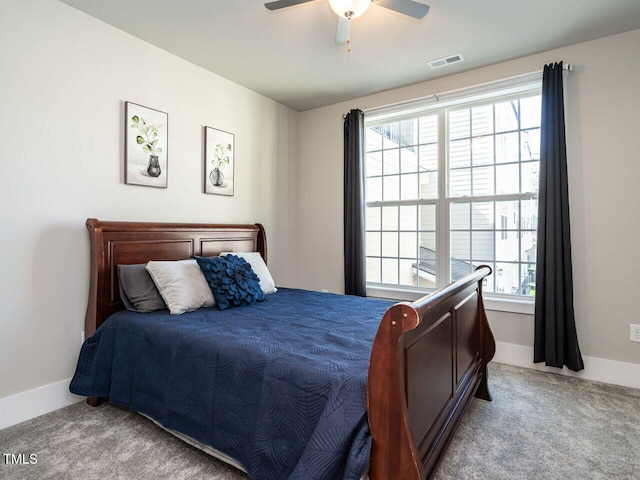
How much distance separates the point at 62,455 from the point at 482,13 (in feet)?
11.8

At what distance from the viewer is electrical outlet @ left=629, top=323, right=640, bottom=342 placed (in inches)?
103

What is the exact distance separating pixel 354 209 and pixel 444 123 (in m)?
1.22

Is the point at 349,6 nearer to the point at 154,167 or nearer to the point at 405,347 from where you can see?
the point at 405,347

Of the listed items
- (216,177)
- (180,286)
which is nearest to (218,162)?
(216,177)

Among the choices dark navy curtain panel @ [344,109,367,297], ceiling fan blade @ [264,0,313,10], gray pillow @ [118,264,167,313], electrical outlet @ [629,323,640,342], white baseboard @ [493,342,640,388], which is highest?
ceiling fan blade @ [264,0,313,10]

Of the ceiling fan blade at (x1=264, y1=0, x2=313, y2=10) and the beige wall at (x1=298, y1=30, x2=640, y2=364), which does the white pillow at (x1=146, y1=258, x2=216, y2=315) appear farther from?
the beige wall at (x1=298, y1=30, x2=640, y2=364)

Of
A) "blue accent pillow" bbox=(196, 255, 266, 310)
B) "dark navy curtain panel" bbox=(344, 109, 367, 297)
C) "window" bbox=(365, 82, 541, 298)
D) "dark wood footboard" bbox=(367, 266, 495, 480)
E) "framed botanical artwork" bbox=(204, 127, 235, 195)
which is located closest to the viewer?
"dark wood footboard" bbox=(367, 266, 495, 480)

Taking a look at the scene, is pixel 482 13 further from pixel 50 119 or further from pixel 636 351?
pixel 50 119

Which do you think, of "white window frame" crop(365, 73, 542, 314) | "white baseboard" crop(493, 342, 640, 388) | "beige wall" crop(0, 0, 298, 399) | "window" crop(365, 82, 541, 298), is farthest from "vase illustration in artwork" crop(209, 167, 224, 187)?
"white baseboard" crop(493, 342, 640, 388)

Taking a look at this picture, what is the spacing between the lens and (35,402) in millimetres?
2203

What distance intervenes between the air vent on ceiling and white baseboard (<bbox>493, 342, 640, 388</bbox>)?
2.52 meters

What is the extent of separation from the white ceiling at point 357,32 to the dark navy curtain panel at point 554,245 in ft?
1.40

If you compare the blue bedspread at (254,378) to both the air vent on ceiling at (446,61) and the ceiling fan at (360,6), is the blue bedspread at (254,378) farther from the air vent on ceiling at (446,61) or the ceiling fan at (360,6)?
the air vent on ceiling at (446,61)

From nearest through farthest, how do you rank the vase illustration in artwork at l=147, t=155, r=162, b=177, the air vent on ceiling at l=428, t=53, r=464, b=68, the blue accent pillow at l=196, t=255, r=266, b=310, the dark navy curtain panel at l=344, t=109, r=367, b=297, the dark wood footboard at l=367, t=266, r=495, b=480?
the dark wood footboard at l=367, t=266, r=495, b=480
the blue accent pillow at l=196, t=255, r=266, b=310
the vase illustration in artwork at l=147, t=155, r=162, b=177
the air vent on ceiling at l=428, t=53, r=464, b=68
the dark navy curtain panel at l=344, t=109, r=367, b=297
